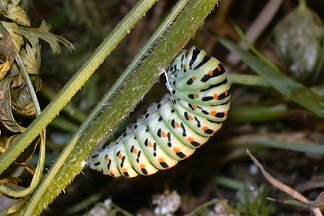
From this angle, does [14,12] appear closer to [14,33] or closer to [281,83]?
[14,33]

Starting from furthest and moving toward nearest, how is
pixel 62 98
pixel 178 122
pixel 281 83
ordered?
pixel 281 83, pixel 178 122, pixel 62 98

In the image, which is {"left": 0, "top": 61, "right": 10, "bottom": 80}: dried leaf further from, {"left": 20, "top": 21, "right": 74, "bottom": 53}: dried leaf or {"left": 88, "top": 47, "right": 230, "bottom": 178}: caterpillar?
{"left": 88, "top": 47, "right": 230, "bottom": 178}: caterpillar

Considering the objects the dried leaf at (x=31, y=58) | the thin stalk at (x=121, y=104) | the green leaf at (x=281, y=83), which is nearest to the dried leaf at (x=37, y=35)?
the dried leaf at (x=31, y=58)

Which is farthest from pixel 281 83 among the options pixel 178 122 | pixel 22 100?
pixel 22 100

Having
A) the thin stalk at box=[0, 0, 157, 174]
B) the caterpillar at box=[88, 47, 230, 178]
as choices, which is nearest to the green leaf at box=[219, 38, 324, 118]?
the caterpillar at box=[88, 47, 230, 178]

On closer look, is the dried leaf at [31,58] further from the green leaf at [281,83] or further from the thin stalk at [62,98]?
the green leaf at [281,83]

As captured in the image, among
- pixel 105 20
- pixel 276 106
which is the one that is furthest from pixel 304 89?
pixel 105 20
